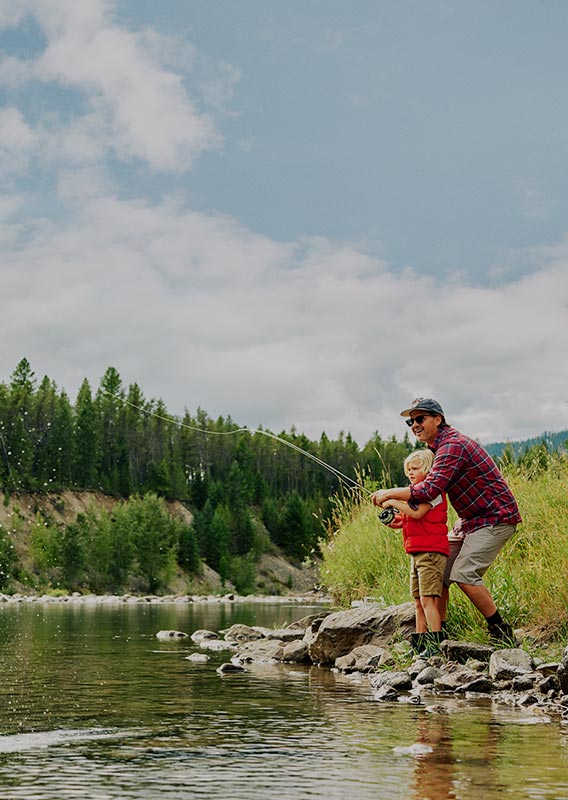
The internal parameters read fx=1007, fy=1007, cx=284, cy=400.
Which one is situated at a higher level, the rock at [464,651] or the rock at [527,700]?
the rock at [464,651]

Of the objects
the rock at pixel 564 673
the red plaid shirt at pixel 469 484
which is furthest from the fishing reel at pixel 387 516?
the rock at pixel 564 673

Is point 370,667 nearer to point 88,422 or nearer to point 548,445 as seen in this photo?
point 548,445

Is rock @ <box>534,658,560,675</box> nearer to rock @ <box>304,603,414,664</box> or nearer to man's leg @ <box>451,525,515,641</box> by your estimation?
man's leg @ <box>451,525,515,641</box>

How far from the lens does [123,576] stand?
8288cm

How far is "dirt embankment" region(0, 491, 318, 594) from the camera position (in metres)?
88.5

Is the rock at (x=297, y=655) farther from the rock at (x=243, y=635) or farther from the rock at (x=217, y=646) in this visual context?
the rock at (x=243, y=635)

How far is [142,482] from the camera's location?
119188 millimetres

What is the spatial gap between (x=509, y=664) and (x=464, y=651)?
70 cm

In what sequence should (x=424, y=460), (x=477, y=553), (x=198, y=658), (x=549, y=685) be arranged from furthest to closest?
(x=198, y=658), (x=424, y=460), (x=477, y=553), (x=549, y=685)

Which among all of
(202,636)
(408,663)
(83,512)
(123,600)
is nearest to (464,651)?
(408,663)

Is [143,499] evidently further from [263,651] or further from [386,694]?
[386,694]

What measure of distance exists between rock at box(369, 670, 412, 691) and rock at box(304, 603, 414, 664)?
71.6 inches

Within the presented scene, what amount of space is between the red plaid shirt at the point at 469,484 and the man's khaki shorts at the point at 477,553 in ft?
0.21

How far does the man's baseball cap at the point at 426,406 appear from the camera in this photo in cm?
870
